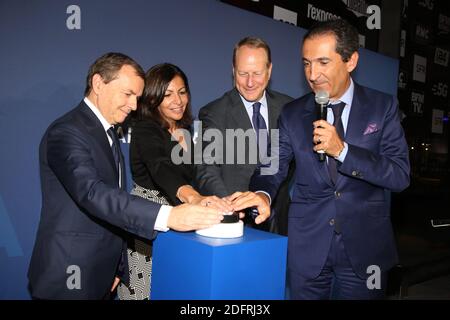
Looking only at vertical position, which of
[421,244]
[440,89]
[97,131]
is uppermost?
[440,89]

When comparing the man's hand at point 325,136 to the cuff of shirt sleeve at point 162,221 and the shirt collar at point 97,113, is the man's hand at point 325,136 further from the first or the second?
the shirt collar at point 97,113

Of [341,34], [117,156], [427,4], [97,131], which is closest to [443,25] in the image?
[427,4]

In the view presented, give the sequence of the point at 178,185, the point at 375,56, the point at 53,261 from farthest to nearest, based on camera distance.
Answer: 1. the point at 375,56
2. the point at 178,185
3. the point at 53,261

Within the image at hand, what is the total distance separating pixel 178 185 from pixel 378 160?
962 mm

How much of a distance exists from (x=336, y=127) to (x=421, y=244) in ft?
19.0

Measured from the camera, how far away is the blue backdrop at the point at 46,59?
2.47 metres

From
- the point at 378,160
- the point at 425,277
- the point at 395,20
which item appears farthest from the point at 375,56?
the point at 378,160

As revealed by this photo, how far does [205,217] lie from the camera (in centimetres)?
145

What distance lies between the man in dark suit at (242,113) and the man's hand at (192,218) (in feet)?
2.65

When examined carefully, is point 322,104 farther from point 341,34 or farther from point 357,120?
point 341,34

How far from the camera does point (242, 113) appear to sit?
2482 mm

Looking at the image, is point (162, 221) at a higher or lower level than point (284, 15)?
lower

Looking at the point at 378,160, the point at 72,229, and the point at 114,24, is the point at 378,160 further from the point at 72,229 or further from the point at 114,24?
the point at 114,24

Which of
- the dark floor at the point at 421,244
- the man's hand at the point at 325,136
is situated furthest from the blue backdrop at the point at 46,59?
the dark floor at the point at 421,244
